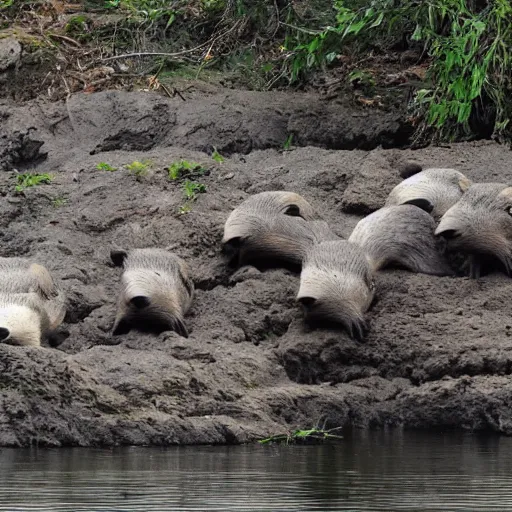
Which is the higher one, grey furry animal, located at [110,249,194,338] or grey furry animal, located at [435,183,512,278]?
grey furry animal, located at [435,183,512,278]

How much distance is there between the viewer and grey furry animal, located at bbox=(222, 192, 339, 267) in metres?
11.1

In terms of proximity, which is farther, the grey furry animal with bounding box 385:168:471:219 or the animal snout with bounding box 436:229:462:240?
the grey furry animal with bounding box 385:168:471:219

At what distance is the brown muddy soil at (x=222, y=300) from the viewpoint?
865 centimetres

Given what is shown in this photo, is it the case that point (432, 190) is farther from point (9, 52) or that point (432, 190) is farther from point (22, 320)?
point (9, 52)

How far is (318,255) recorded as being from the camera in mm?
10609

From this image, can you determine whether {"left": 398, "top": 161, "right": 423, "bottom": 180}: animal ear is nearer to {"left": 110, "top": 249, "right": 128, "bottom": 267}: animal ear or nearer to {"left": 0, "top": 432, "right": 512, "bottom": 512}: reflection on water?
{"left": 110, "top": 249, "right": 128, "bottom": 267}: animal ear

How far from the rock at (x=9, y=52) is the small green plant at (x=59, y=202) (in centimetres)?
286

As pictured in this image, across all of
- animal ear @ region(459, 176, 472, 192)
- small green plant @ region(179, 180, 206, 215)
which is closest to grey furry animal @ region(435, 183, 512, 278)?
animal ear @ region(459, 176, 472, 192)

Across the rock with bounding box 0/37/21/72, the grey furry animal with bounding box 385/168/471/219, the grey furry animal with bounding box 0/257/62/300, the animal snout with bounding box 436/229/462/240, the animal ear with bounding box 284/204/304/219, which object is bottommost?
the grey furry animal with bounding box 0/257/62/300

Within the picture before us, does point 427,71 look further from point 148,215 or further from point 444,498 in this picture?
point 444,498

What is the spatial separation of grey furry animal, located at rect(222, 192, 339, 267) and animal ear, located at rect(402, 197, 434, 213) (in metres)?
0.62

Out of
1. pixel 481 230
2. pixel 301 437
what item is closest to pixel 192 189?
pixel 481 230

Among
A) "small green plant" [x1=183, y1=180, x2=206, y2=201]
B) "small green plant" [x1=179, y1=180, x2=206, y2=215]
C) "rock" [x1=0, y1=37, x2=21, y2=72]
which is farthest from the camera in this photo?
"rock" [x1=0, y1=37, x2=21, y2=72]

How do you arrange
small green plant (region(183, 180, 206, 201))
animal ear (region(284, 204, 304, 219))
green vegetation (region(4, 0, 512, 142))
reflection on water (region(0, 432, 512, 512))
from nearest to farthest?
reflection on water (region(0, 432, 512, 512))
animal ear (region(284, 204, 304, 219))
small green plant (region(183, 180, 206, 201))
green vegetation (region(4, 0, 512, 142))
